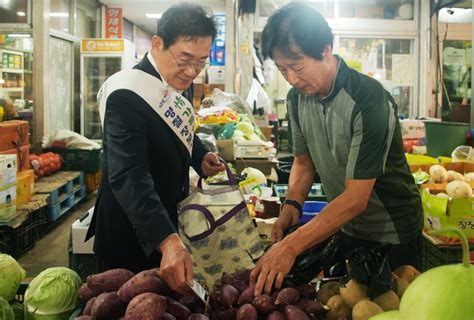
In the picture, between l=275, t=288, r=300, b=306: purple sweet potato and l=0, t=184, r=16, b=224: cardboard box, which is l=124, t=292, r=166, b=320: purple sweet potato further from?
l=0, t=184, r=16, b=224: cardboard box

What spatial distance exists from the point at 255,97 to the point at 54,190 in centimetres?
374

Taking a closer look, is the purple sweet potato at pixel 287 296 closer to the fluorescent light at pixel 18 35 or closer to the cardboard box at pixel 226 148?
the cardboard box at pixel 226 148

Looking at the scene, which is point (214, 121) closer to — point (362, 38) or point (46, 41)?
point (46, 41)

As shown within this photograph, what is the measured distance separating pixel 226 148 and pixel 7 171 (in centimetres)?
208

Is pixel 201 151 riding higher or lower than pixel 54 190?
Result: higher

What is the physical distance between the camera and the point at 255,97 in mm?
8422

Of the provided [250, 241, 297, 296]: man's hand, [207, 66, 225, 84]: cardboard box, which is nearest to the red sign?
[207, 66, 225, 84]: cardboard box

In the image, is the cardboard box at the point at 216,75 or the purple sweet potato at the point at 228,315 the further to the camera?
the cardboard box at the point at 216,75

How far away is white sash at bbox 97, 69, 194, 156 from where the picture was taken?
1.87 m

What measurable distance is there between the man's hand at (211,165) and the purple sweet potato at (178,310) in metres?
1.15

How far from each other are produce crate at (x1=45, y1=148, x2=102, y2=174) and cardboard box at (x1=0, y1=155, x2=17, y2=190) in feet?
9.43

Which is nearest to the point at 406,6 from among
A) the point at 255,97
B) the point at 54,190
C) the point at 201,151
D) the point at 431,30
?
the point at 431,30

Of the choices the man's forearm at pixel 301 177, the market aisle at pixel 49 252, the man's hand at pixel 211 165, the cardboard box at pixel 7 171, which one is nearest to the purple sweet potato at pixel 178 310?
the man's forearm at pixel 301 177

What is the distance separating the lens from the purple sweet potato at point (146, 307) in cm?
120
